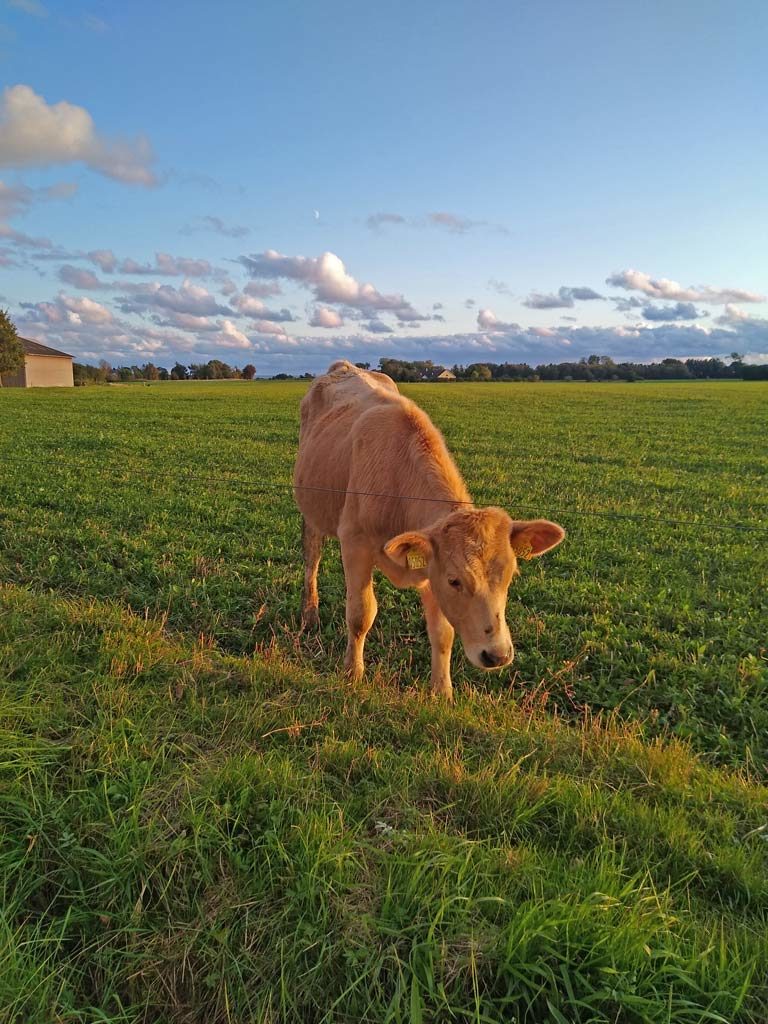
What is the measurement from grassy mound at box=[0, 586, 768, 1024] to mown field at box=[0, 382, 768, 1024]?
0.04 feet

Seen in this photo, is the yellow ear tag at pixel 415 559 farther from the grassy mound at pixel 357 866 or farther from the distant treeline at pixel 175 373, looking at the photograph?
the distant treeline at pixel 175 373

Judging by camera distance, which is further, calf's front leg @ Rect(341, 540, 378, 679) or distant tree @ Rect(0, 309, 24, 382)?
distant tree @ Rect(0, 309, 24, 382)

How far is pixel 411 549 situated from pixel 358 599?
4.66 ft

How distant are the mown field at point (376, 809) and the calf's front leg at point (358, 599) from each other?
0.76ft

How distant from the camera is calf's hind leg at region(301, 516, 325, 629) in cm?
613

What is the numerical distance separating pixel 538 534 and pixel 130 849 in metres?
2.89

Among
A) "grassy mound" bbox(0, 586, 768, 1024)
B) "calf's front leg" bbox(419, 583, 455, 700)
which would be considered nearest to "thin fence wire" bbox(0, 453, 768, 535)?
"calf's front leg" bbox(419, 583, 455, 700)

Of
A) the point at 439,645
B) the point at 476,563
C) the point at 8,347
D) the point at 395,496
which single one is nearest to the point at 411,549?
the point at 476,563

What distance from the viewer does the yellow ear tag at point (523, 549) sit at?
385 cm

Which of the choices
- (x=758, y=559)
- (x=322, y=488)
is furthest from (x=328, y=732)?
(x=758, y=559)

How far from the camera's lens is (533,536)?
12.6 feet

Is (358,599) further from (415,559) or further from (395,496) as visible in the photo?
(415,559)

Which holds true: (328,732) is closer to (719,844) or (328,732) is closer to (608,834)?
(608,834)

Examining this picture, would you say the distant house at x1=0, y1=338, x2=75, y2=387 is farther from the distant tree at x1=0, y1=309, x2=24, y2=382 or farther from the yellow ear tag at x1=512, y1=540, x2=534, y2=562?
the yellow ear tag at x1=512, y1=540, x2=534, y2=562
